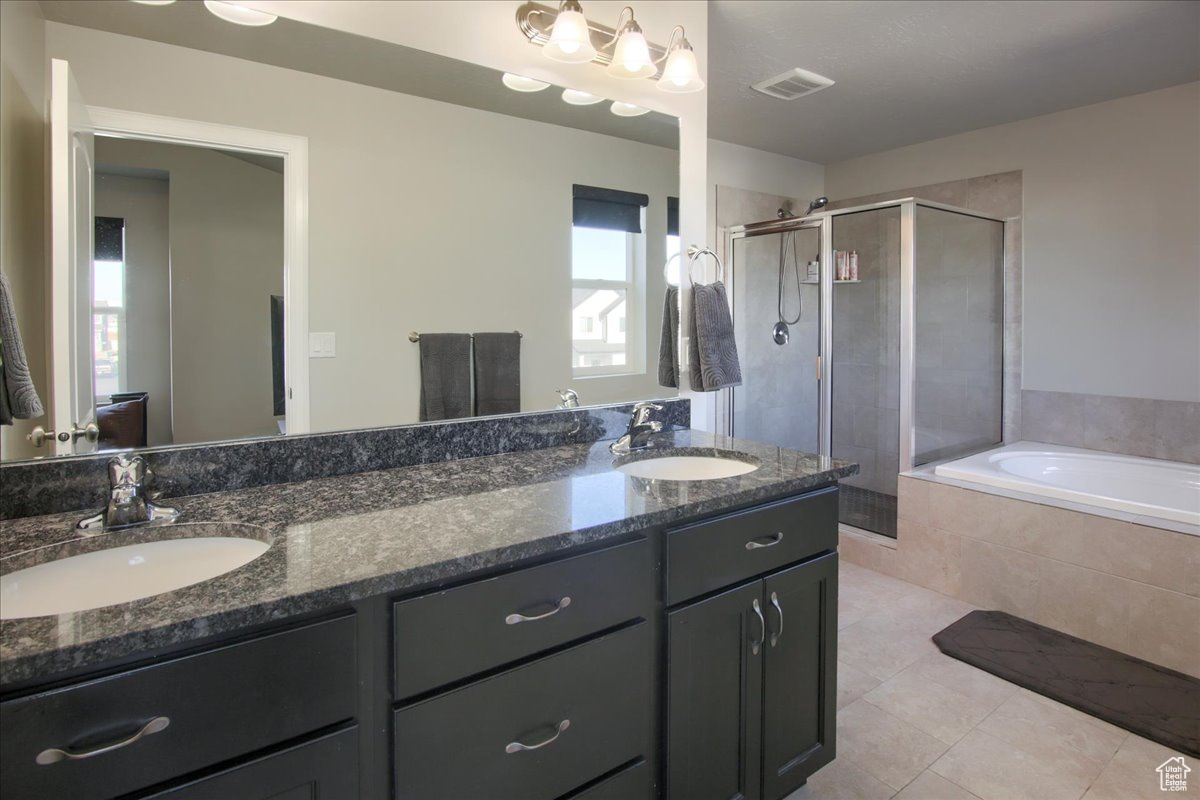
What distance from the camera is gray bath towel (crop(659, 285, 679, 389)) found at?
7.28 feet

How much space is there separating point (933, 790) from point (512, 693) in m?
1.37

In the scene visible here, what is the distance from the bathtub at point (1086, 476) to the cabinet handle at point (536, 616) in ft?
7.97

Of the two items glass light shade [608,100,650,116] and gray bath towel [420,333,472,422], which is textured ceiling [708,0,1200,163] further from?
gray bath towel [420,333,472,422]

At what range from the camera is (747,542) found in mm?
1383

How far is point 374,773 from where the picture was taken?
0.91 meters

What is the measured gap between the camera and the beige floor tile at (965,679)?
2.13 meters

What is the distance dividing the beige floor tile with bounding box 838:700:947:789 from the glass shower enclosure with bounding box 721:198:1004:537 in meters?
1.46

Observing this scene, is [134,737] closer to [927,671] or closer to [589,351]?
[589,351]

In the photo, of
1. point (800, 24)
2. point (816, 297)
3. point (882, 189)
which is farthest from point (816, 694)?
point (882, 189)

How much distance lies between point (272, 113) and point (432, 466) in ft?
2.97

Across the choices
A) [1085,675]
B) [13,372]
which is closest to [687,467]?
[13,372]

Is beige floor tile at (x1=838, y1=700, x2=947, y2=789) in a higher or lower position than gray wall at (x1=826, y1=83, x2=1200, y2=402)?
lower

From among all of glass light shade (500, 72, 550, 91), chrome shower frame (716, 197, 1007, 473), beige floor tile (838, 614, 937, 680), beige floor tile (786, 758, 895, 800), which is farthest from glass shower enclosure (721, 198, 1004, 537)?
glass light shade (500, 72, 550, 91)

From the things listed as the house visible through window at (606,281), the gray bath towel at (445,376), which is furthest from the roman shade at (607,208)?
the gray bath towel at (445,376)
